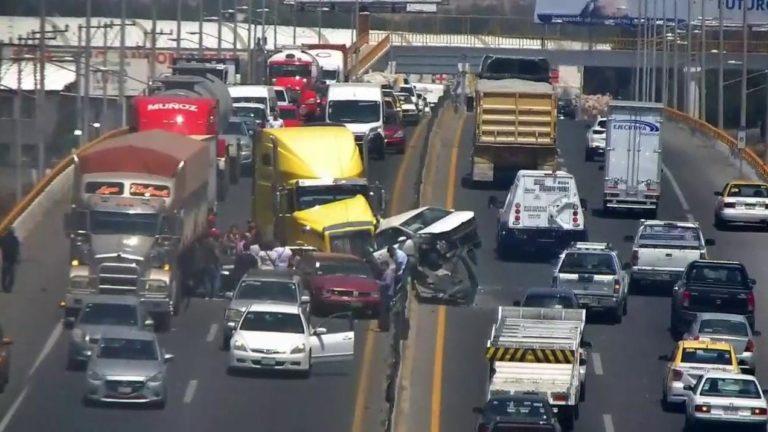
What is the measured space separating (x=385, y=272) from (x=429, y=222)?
3.85 metres

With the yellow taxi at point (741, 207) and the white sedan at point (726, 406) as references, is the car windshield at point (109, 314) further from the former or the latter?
the yellow taxi at point (741, 207)

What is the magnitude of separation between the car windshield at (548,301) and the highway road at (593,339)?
1045mm

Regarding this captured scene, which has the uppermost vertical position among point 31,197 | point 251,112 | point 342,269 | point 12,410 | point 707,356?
point 251,112

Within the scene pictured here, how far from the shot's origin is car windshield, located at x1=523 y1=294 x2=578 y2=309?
118ft

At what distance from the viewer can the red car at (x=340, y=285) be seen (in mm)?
37906

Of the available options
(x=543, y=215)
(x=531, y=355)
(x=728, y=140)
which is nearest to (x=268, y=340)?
(x=531, y=355)

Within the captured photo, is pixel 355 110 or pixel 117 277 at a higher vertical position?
pixel 355 110

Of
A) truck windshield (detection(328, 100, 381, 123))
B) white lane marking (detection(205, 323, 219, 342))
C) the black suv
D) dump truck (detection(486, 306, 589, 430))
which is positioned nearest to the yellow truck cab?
white lane marking (detection(205, 323, 219, 342))

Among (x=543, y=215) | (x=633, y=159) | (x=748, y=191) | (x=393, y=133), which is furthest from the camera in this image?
(x=393, y=133)

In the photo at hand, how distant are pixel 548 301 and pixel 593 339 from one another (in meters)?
1.63

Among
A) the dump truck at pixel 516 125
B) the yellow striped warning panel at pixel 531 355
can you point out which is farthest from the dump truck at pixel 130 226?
the dump truck at pixel 516 125

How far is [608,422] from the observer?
30781 millimetres

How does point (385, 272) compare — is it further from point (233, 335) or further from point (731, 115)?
point (731, 115)

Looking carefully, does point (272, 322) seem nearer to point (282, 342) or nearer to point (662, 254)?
point (282, 342)
